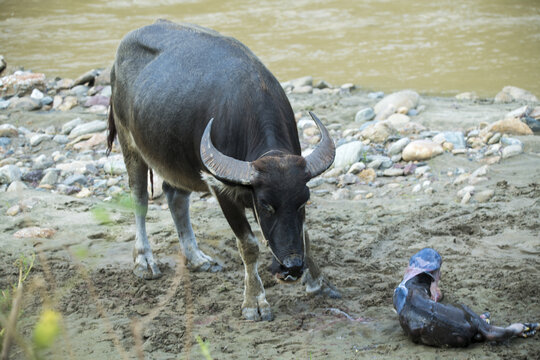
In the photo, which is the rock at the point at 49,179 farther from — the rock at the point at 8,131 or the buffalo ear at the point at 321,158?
the buffalo ear at the point at 321,158

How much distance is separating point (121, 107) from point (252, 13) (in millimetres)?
12602

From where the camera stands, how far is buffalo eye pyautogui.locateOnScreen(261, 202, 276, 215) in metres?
3.85

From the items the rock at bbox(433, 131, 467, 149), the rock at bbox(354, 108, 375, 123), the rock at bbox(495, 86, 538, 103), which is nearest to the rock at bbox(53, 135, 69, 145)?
the rock at bbox(354, 108, 375, 123)

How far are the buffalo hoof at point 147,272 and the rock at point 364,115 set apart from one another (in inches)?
173

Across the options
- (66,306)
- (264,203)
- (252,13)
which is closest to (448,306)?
(264,203)

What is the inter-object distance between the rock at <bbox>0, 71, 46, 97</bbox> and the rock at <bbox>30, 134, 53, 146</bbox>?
2338 mm

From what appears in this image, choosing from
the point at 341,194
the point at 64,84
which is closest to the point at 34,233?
the point at 341,194

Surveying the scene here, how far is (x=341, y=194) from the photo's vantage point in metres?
6.60

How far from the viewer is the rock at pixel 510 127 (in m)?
7.35

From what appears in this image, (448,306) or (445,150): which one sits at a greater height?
(448,306)

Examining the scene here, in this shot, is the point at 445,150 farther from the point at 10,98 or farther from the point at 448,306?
the point at 10,98

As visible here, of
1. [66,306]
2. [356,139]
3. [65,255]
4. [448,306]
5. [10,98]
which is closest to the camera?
[448,306]

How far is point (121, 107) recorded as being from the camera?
545cm

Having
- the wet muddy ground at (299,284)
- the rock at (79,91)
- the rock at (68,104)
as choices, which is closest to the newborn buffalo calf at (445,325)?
the wet muddy ground at (299,284)
